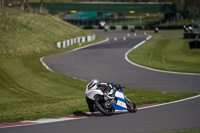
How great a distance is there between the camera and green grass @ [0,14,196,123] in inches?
703

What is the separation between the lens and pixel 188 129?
12.1m

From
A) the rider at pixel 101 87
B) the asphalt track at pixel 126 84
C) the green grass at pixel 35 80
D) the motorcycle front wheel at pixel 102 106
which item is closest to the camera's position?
the asphalt track at pixel 126 84

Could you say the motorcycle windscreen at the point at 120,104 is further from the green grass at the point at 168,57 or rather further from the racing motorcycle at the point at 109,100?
the green grass at the point at 168,57

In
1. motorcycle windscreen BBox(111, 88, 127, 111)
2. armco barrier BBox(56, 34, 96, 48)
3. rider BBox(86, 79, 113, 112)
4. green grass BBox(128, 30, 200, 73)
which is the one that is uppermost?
rider BBox(86, 79, 113, 112)

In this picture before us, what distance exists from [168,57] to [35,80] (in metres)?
17.9

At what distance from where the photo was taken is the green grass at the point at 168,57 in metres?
36.8

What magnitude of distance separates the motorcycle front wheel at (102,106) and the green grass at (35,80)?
1.62 meters

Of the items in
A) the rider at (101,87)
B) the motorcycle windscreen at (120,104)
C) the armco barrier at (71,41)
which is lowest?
the armco barrier at (71,41)

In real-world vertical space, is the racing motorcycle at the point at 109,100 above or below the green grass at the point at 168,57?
above

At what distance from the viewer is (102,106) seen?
14742mm

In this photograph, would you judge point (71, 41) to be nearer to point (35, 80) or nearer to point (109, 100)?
point (35, 80)

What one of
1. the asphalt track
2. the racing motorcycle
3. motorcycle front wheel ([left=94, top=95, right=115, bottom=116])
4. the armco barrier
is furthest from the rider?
the armco barrier

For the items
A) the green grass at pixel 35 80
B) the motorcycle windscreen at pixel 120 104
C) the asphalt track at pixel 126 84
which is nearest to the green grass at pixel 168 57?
the asphalt track at pixel 126 84

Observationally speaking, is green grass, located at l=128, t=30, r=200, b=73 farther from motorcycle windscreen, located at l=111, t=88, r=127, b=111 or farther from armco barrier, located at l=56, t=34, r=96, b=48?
motorcycle windscreen, located at l=111, t=88, r=127, b=111
